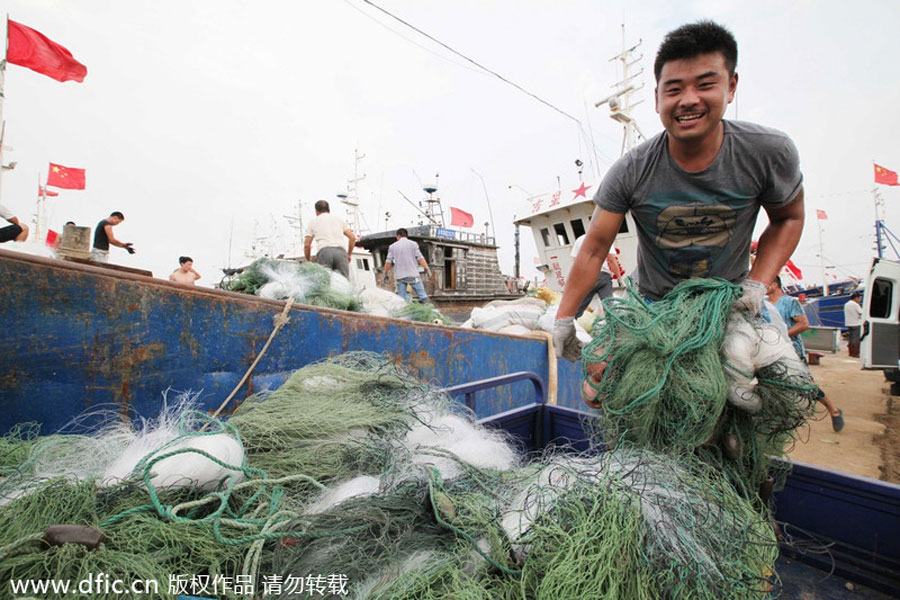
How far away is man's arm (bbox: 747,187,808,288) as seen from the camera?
5.56 ft

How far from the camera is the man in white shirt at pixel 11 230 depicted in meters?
5.69

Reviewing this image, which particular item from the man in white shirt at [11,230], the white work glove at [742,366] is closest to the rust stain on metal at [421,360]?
the white work glove at [742,366]

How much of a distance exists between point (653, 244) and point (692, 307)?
0.43 metres

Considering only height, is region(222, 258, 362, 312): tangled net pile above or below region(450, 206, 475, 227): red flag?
below

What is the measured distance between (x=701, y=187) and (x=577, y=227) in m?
10.9

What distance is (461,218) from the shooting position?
19703 mm

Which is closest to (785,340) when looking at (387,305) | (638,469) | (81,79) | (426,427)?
(638,469)

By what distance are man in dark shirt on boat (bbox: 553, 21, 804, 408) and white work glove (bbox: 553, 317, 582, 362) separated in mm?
137

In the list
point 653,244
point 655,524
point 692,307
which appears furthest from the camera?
point 653,244

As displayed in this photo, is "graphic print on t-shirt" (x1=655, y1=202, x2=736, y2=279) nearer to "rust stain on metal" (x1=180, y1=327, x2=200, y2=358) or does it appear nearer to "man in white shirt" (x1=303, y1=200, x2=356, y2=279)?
"rust stain on metal" (x1=180, y1=327, x2=200, y2=358)

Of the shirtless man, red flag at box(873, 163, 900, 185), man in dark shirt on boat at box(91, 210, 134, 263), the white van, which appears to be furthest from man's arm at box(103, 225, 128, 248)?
red flag at box(873, 163, 900, 185)

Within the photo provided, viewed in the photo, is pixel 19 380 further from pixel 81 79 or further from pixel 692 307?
pixel 81 79

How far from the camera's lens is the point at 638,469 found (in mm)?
1295

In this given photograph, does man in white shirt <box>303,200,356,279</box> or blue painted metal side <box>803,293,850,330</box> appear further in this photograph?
blue painted metal side <box>803,293,850,330</box>
